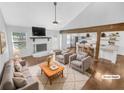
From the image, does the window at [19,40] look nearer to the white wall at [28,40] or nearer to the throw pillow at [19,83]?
the white wall at [28,40]

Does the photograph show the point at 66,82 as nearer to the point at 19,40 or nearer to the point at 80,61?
the point at 80,61

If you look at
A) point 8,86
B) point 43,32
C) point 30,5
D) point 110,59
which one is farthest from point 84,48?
point 8,86

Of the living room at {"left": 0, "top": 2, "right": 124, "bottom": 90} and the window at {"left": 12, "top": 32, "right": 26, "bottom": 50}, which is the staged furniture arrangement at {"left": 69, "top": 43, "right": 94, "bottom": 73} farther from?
the window at {"left": 12, "top": 32, "right": 26, "bottom": 50}

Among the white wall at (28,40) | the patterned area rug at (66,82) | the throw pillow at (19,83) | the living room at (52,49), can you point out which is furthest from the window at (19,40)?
the throw pillow at (19,83)

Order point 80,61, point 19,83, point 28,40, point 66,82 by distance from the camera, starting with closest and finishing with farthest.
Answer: point 19,83
point 66,82
point 80,61
point 28,40

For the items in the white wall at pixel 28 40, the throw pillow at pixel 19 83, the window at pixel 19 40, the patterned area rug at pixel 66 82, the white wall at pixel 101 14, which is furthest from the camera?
the window at pixel 19 40

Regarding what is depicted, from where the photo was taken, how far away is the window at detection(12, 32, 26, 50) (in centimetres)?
491

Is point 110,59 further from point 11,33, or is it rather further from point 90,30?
point 11,33

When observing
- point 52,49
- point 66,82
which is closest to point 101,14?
point 66,82

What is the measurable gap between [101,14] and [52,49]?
188 inches

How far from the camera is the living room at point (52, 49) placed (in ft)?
8.23

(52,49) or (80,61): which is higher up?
(52,49)

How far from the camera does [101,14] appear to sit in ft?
12.1

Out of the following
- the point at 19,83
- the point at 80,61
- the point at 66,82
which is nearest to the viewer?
the point at 19,83
